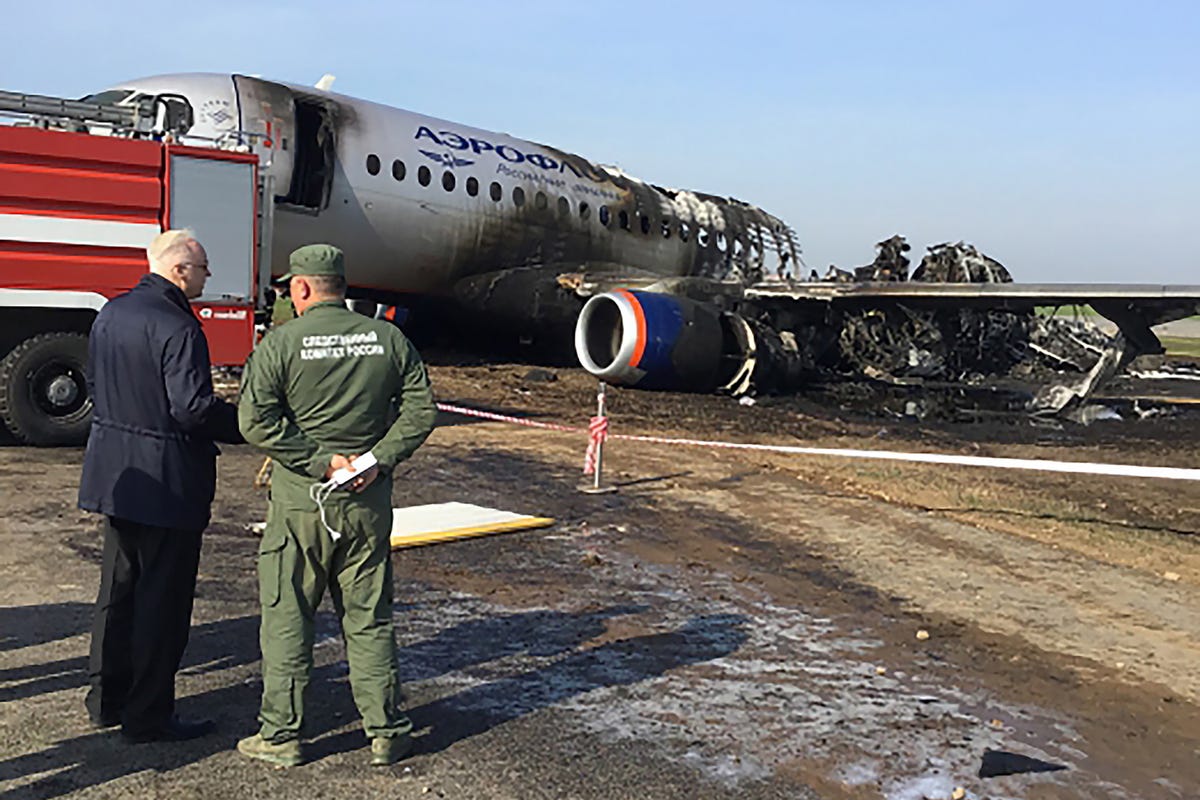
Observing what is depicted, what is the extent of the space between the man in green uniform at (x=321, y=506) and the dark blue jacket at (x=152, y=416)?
0.30 m

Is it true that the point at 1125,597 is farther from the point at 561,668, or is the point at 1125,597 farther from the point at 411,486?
the point at 411,486

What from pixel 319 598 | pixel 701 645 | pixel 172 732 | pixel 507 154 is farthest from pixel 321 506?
pixel 507 154

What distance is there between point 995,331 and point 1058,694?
2443cm

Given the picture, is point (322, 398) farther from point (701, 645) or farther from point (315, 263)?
point (701, 645)

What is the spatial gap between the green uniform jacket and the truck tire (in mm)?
6878

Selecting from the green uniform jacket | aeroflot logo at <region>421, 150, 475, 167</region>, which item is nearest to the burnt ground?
the green uniform jacket

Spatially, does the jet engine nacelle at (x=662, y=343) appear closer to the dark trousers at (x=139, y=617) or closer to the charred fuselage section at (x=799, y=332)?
the charred fuselage section at (x=799, y=332)

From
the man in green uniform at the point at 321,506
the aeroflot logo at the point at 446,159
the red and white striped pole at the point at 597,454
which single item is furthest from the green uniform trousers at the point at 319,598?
the aeroflot logo at the point at 446,159

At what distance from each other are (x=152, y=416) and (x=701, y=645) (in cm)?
294

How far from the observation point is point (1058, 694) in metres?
5.19

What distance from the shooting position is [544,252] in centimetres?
1862

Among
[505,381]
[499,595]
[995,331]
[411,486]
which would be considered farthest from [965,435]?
[995,331]

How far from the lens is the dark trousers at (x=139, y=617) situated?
4277 millimetres

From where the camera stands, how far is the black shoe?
4.16 meters
